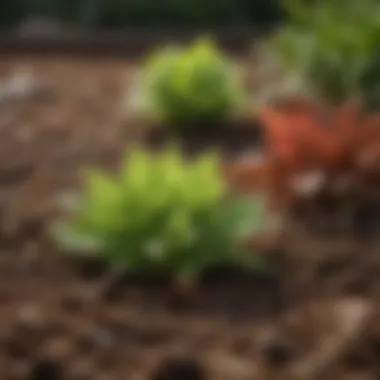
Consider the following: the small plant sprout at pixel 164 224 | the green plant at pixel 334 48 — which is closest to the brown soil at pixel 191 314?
the small plant sprout at pixel 164 224

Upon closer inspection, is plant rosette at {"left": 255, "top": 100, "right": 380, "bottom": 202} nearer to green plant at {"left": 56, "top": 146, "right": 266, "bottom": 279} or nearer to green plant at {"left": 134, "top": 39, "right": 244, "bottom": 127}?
green plant at {"left": 56, "top": 146, "right": 266, "bottom": 279}

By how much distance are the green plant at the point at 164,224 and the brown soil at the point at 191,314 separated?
0.03m

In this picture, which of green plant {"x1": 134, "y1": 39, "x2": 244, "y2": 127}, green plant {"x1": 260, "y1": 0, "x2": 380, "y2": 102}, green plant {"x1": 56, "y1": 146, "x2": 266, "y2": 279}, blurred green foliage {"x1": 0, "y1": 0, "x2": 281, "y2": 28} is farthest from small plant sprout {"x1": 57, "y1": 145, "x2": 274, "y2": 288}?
blurred green foliage {"x1": 0, "y1": 0, "x2": 281, "y2": 28}

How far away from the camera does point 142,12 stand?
519 cm

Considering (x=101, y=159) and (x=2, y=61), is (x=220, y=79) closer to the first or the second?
(x=101, y=159)

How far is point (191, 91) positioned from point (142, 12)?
9.08 feet

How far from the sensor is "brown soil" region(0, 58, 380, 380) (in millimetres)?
1108

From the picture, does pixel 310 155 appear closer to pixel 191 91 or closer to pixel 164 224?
pixel 164 224

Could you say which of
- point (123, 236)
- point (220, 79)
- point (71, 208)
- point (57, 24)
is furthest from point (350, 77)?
point (57, 24)

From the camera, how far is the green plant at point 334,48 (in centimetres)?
221

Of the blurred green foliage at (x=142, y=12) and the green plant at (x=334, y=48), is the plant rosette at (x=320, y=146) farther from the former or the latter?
the blurred green foliage at (x=142, y=12)

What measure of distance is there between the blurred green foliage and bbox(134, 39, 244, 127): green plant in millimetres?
2451

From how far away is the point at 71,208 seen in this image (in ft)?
5.67

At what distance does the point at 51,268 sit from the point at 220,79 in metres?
1.22
